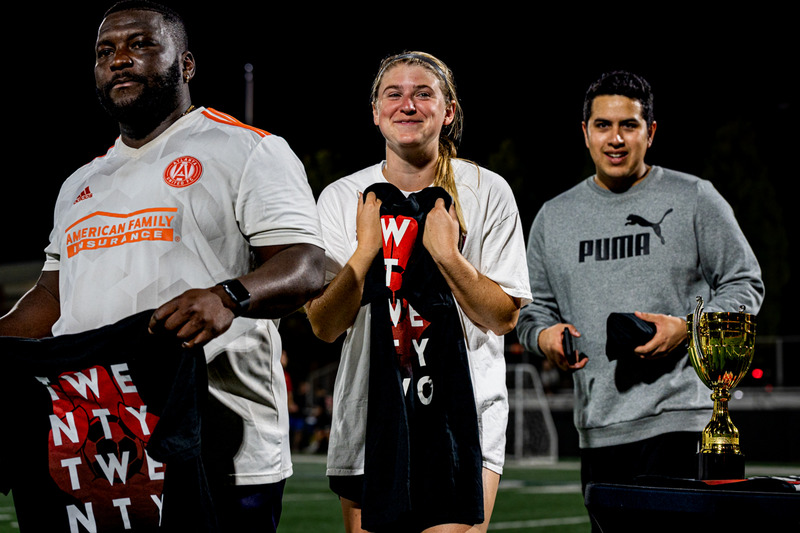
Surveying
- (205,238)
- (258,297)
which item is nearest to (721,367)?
(258,297)

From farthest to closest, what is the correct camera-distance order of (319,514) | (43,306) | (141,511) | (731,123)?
(731,123) < (319,514) < (43,306) < (141,511)

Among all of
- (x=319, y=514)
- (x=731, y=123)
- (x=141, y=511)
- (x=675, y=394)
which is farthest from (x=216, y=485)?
(x=731, y=123)

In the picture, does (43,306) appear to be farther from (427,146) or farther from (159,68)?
(427,146)

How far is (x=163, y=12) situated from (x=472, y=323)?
1.26 m

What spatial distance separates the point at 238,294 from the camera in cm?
229

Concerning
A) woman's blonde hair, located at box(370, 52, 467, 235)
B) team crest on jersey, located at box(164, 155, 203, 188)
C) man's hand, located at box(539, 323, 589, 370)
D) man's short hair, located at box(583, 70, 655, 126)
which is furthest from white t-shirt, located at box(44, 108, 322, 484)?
man's short hair, located at box(583, 70, 655, 126)

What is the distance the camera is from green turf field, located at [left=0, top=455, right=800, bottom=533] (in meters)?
9.24

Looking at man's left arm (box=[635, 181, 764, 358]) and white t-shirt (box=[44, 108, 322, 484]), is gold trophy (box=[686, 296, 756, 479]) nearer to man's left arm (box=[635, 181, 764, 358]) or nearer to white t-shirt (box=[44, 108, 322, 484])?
man's left arm (box=[635, 181, 764, 358])

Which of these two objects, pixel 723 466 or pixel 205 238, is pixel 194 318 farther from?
pixel 723 466

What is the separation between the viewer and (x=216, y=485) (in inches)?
101

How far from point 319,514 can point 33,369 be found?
26.5 feet

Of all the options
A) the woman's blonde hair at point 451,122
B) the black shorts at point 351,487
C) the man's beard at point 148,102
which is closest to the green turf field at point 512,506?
the black shorts at point 351,487

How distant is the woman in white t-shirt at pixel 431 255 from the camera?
2.95 metres

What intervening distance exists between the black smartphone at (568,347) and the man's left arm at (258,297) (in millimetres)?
1418
